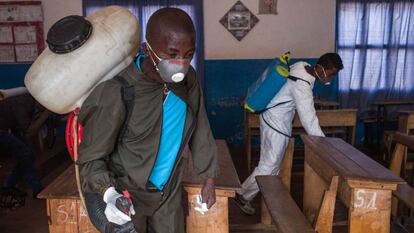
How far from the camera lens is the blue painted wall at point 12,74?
6145mm

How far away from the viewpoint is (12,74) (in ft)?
20.2

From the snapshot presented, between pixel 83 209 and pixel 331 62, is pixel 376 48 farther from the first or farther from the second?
pixel 83 209

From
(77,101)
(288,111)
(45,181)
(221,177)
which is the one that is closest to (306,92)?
(288,111)

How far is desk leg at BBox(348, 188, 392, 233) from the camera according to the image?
2.04 m

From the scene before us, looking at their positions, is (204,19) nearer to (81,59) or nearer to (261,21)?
(261,21)

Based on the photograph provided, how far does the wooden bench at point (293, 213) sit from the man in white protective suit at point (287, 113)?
68 centimetres

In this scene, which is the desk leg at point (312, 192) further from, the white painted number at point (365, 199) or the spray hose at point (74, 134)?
the spray hose at point (74, 134)

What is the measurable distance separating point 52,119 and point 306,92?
3.39 meters

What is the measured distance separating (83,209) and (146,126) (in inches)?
35.9

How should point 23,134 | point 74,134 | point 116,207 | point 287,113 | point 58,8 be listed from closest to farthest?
point 116,207, point 74,134, point 287,113, point 23,134, point 58,8

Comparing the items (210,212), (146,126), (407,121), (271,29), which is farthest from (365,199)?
(271,29)

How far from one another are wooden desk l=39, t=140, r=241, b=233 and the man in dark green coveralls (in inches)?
19.8

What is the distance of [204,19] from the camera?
610 centimetres

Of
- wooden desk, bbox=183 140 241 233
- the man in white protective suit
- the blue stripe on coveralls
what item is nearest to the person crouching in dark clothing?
the man in white protective suit
